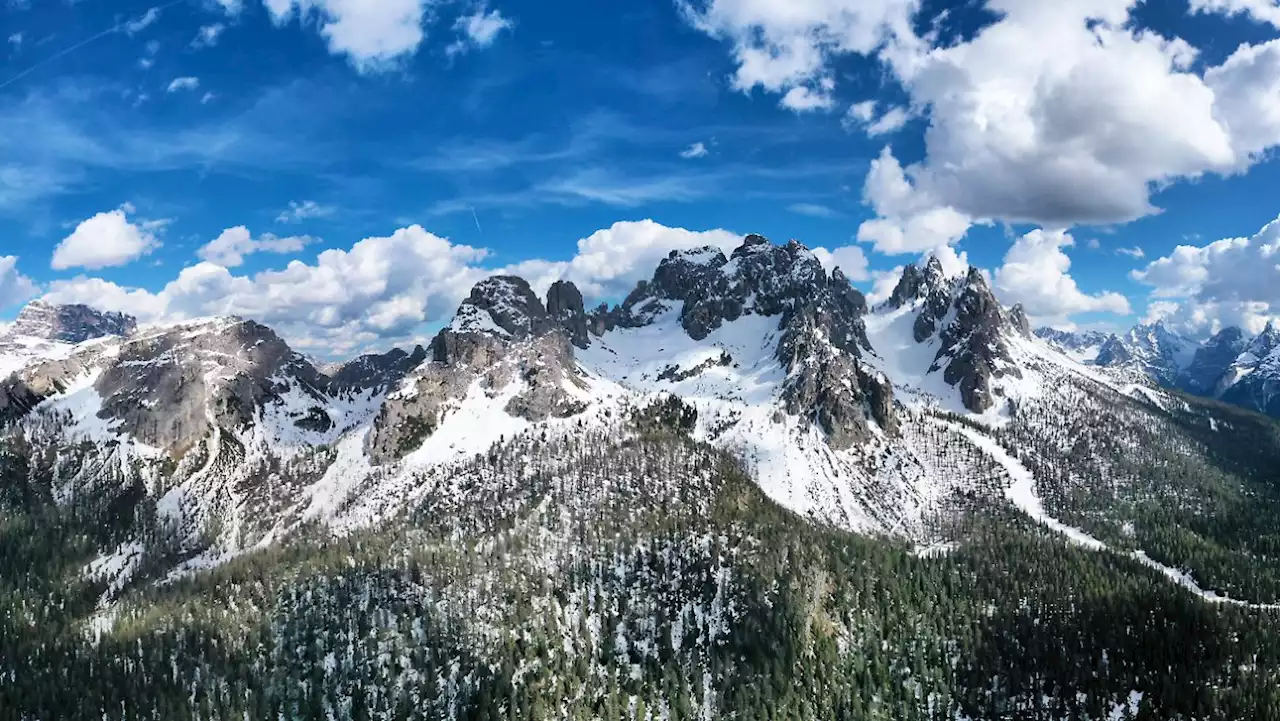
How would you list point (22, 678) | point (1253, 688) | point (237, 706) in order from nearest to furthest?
1. point (1253, 688)
2. point (237, 706)
3. point (22, 678)

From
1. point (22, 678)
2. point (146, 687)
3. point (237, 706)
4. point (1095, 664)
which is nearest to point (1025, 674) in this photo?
point (1095, 664)

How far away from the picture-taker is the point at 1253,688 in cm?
16812

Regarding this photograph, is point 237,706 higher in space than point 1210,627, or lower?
lower

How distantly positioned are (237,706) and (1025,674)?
18552 centimetres

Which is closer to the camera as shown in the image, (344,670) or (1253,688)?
(1253,688)

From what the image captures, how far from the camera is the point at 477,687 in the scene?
189 m

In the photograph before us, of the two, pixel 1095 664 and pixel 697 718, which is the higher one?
pixel 1095 664

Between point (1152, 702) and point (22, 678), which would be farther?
point (22, 678)

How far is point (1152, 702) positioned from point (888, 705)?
55.0 meters

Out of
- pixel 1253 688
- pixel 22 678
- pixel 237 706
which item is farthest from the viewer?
pixel 22 678

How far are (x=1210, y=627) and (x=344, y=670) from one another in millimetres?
212547

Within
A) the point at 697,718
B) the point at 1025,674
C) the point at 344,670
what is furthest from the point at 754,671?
the point at 344,670

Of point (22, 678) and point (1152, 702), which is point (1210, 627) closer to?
point (1152, 702)

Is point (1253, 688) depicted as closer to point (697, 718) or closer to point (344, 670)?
point (697, 718)
